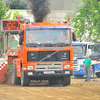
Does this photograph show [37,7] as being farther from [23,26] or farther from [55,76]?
[55,76]

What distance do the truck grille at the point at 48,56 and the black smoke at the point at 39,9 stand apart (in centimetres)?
359

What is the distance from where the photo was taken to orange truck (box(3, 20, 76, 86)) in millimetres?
14906

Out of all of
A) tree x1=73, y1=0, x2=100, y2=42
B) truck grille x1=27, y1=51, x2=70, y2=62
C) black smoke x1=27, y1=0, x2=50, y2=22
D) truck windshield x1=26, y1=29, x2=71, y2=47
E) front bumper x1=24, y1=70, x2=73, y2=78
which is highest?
tree x1=73, y1=0, x2=100, y2=42

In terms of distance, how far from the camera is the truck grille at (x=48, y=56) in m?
14.9

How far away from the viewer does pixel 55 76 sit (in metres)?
15.4

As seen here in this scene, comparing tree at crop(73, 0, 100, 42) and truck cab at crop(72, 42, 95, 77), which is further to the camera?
tree at crop(73, 0, 100, 42)

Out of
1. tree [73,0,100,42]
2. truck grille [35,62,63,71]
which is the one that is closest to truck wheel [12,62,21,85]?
truck grille [35,62,63,71]

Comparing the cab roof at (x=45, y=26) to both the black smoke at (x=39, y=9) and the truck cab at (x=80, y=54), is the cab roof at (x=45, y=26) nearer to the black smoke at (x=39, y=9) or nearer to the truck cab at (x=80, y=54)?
the black smoke at (x=39, y=9)

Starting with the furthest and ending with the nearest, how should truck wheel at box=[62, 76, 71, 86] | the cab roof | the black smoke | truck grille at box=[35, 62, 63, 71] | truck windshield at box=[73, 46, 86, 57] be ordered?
truck windshield at box=[73, 46, 86, 57] → the black smoke → truck wheel at box=[62, 76, 71, 86] → the cab roof → truck grille at box=[35, 62, 63, 71]

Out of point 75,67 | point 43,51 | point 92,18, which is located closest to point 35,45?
point 43,51

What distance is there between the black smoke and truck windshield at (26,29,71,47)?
3098mm

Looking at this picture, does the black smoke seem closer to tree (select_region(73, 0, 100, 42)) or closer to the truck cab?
the truck cab

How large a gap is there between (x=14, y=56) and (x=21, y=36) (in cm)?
Answer: 383

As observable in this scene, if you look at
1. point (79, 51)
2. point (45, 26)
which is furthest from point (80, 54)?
point (45, 26)
